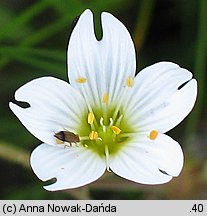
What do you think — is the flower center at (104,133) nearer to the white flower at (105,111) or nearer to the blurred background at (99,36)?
the white flower at (105,111)

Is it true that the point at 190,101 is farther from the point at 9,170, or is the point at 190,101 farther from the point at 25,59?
the point at 9,170

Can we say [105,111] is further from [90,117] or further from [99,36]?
[99,36]

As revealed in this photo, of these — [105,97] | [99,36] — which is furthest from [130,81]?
[99,36]

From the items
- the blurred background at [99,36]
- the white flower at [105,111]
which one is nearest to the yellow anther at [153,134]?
the white flower at [105,111]

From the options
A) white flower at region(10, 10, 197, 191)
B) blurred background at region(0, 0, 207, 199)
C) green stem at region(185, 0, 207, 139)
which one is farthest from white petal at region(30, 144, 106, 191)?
green stem at region(185, 0, 207, 139)

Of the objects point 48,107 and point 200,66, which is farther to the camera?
point 200,66

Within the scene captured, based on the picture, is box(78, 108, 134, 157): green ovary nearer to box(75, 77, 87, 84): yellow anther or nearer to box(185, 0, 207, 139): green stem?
box(75, 77, 87, 84): yellow anther
